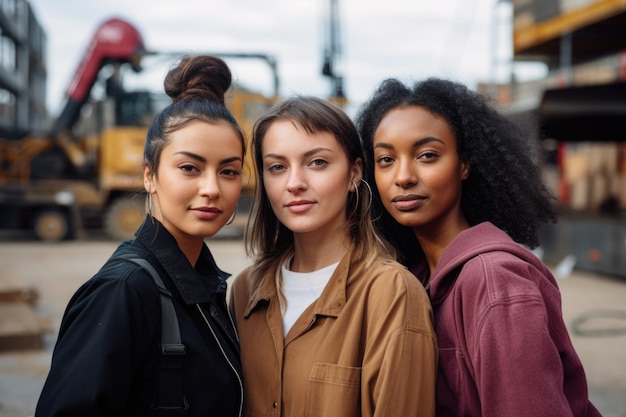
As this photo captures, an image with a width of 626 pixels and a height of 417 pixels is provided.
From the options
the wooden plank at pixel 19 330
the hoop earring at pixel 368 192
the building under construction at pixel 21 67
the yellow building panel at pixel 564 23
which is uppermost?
the building under construction at pixel 21 67

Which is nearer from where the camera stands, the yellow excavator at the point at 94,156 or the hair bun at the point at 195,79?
the hair bun at the point at 195,79

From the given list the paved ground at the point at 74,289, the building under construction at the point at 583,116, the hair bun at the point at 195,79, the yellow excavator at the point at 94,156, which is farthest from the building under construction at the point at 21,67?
the hair bun at the point at 195,79

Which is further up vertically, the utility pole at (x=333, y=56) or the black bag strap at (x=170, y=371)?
the utility pole at (x=333, y=56)

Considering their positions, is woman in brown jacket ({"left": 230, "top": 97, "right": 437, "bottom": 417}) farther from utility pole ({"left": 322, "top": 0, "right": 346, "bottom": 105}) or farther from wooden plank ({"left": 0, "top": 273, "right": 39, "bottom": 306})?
utility pole ({"left": 322, "top": 0, "right": 346, "bottom": 105})

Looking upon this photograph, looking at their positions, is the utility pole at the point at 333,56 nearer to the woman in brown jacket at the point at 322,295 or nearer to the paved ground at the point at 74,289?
the paved ground at the point at 74,289

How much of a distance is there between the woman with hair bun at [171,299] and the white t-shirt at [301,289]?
203 mm

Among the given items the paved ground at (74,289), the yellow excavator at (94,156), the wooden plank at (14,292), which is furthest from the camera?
the yellow excavator at (94,156)

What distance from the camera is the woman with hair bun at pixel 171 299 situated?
1646 mm

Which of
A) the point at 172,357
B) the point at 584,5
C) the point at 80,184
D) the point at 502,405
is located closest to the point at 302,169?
the point at 172,357

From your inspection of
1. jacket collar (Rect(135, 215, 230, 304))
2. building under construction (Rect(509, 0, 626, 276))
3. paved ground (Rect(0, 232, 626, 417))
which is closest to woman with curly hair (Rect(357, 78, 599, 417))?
jacket collar (Rect(135, 215, 230, 304))

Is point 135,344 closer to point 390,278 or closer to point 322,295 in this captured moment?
point 322,295

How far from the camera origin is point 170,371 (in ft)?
5.72

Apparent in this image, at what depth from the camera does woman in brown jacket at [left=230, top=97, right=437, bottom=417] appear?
186 cm

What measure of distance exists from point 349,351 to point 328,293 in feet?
0.75
